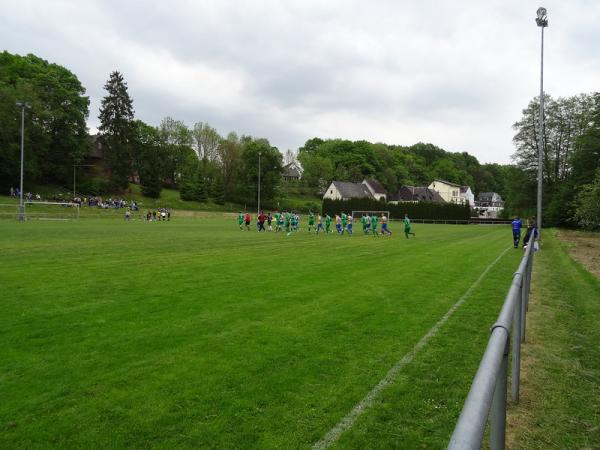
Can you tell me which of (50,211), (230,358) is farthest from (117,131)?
(230,358)

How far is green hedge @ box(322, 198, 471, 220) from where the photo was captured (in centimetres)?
7294

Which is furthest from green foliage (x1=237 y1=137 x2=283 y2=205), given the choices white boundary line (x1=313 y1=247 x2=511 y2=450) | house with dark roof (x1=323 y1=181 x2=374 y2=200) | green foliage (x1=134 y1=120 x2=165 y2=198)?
white boundary line (x1=313 y1=247 x2=511 y2=450)

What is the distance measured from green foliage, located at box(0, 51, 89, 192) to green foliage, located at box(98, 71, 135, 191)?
3302mm

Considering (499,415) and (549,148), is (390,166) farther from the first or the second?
(499,415)

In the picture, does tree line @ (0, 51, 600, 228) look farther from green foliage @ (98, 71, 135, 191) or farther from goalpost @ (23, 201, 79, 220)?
goalpost @ (23, 201, 79, 220)

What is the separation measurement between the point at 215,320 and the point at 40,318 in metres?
2.70

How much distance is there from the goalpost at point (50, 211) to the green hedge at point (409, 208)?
4191 centimetres

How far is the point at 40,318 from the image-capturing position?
7.04 metres

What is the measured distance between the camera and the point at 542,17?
87.2 feet

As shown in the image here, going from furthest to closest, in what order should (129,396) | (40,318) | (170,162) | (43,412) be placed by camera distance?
(170,162) → (40,318) → (129,396) → (43,412)

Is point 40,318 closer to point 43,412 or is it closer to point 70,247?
point 43,412

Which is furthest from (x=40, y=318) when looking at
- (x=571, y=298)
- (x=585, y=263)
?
(x=585, y=263)

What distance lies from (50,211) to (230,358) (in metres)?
54.7

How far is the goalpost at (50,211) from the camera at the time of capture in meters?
48.1
